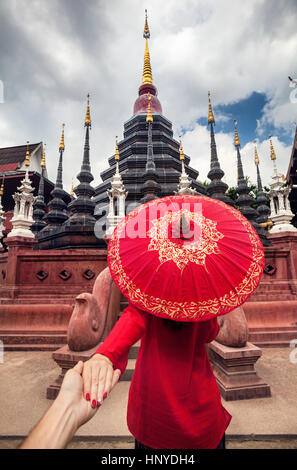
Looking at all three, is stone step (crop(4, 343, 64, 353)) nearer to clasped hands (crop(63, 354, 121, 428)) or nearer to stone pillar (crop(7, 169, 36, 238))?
stone pillar (crop(7, 169, 36, 238))

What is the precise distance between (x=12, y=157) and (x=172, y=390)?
26.3m

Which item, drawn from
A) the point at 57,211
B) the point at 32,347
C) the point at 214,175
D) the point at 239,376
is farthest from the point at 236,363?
the point at 57,211

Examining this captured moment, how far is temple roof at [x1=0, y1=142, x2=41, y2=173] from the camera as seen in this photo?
20.2 meters

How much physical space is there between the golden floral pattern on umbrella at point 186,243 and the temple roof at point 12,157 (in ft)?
74.3

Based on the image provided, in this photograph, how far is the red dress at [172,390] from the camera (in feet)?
3.97

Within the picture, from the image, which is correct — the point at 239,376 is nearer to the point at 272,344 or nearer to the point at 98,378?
the point at 272,344

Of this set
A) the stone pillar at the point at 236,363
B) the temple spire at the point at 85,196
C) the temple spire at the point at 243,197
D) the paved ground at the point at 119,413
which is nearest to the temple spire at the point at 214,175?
the temple spire at the point at 243,197

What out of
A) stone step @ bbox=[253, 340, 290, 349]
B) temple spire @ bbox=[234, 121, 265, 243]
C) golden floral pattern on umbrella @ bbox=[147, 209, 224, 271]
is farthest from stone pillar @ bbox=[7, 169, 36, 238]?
temple spire @ bbox=[234, 121, 265, 243]

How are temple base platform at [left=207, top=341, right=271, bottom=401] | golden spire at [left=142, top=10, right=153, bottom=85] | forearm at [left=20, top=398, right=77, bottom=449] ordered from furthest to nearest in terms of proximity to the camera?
golden spire at [left=142, top=10, right=153, bottom=85], temple base platform at [left=207, top=341, right=271, bottom=401], forearm at [left=20, top=398, right=77, bottom=449]

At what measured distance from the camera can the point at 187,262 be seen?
3.92 ft

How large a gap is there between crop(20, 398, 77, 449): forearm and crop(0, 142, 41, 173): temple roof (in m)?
23.1
